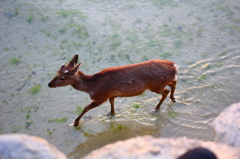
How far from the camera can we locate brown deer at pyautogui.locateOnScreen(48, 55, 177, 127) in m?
5.08

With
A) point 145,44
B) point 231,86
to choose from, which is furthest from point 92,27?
point 231,86

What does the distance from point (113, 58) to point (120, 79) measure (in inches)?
80.0

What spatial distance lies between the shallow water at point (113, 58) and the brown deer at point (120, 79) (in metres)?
0.67

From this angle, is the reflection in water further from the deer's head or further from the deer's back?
the deer's head

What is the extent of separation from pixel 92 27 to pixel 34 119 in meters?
3.95

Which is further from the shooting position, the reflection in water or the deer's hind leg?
the deer's hind leg

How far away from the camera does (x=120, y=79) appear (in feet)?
16.7

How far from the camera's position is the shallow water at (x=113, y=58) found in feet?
17.1

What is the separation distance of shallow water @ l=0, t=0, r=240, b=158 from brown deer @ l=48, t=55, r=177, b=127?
67 cm

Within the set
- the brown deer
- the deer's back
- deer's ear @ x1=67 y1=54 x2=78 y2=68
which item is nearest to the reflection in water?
the brown deer

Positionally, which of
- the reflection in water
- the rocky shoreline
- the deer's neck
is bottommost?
the reflection in water

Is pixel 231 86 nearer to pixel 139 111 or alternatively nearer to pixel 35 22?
pixel 139 111

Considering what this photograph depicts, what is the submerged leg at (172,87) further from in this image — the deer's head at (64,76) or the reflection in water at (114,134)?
the deer's head at (64,76)

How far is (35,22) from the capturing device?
8109 millimetres
